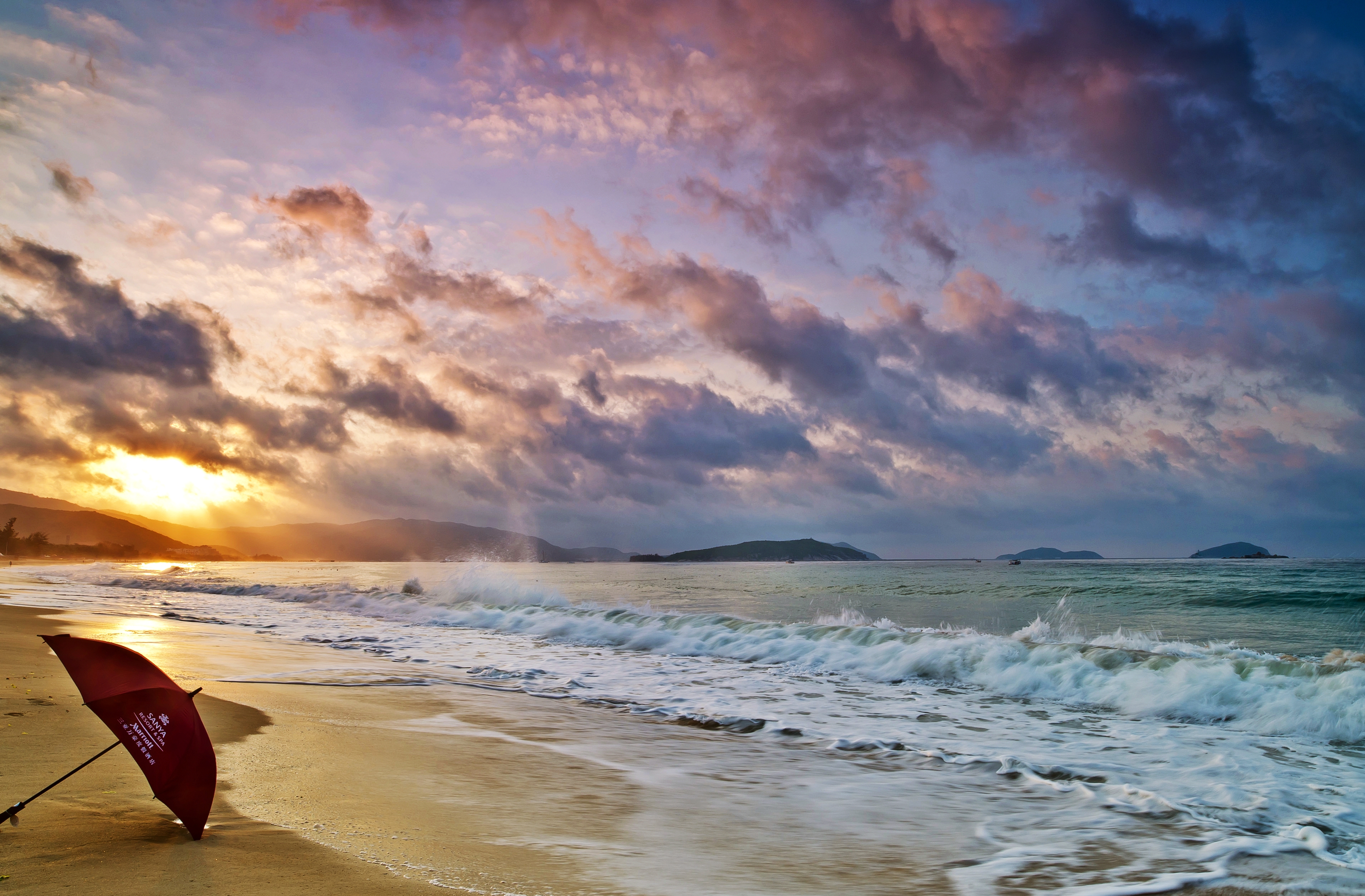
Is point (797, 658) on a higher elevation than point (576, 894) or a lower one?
lower

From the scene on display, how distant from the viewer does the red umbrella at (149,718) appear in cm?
344

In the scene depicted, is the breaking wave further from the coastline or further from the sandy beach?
the coastline

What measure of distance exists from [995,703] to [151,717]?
11490 millimetres

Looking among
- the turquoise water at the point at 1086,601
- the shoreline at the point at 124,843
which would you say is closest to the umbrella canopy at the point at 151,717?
the shoreline at the point at 124,843

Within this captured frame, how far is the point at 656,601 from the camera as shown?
117 ft

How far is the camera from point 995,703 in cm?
1141

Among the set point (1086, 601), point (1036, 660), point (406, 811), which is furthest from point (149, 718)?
point (1086, 601)

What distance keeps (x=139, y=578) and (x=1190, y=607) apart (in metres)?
62.0

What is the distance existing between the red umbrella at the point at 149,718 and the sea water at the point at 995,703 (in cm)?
273

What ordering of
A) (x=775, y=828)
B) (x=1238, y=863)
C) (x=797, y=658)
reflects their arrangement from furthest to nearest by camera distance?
(x=797, y=658)
(x=775, y=828)
(x=1238, y=863)

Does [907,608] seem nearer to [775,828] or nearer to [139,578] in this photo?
[775,828]

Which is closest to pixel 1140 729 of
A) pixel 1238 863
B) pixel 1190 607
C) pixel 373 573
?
pixel 1238 863

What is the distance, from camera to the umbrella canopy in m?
3.44

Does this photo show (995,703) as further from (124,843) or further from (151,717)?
(151,717)
